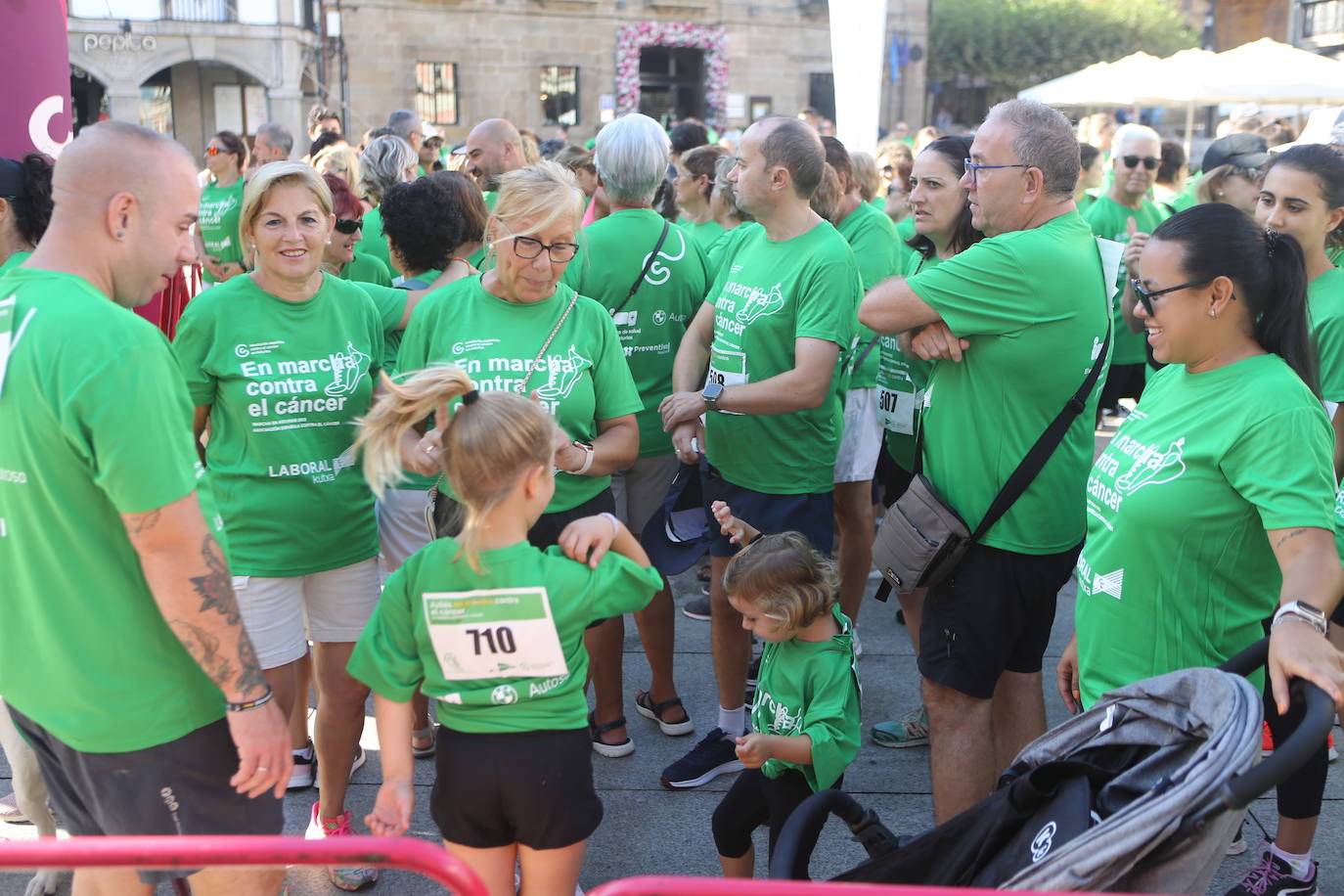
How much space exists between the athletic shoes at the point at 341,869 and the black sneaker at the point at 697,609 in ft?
7.34

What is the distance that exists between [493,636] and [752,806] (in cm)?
94

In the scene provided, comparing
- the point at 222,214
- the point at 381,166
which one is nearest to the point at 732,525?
the point at 381,166

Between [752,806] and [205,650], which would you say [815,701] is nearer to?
[752,806]

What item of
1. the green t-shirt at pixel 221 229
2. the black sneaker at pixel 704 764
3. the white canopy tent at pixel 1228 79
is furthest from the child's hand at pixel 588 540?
the white canopy tent at pixel 1228 79

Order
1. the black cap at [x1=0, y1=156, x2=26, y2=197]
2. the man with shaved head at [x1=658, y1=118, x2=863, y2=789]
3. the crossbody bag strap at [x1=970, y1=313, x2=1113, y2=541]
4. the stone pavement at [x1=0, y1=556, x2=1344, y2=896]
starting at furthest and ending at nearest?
the man with shaved head at [x1=658, y1=118, x2=863, y2=789] < the stone pavement at [x1=0, y1=556, x2=1344, y2=896] < the black cap at [x1=0, y1=156, x2=26, y2=197] < the crossbody bag strap at [x1=970, y1=313, x2=1113, y2=541]

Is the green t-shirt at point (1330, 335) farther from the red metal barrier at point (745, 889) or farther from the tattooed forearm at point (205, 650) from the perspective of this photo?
the tattooed forearm at point (205, 650)

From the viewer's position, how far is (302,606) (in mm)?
3400

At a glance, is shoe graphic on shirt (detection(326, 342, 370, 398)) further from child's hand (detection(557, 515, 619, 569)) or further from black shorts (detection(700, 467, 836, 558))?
black shorts (detection(700, 467, 836, 558))

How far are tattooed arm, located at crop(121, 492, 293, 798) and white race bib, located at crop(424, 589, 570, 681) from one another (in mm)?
354

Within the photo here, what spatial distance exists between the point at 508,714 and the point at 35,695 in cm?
90

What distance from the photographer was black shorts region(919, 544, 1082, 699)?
310 cm

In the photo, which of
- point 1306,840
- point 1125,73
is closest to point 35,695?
point 1306,840

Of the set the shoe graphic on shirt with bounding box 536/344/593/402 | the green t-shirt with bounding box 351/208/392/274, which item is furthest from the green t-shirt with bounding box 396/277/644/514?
the green t-shirt with bounding box 351/208/392/274

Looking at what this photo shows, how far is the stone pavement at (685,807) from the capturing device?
3426 mm
